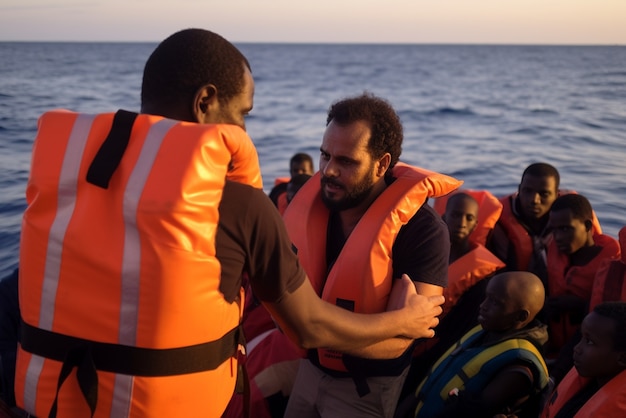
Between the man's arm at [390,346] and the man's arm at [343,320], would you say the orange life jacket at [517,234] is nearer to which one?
the man's arm at [390,346]

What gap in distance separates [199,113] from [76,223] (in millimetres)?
417

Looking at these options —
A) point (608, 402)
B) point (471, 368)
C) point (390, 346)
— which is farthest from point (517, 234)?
point (390, 346)

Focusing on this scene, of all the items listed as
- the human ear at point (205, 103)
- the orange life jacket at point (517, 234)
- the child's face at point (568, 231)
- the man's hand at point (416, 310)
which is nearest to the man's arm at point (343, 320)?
the man's hand at point (416, 310)

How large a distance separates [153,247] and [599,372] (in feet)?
6.98

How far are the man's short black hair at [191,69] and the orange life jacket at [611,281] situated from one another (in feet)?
9.37

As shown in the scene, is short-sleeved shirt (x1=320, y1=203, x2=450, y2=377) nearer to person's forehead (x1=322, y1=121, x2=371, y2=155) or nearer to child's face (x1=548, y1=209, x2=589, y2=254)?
person's forehead (x1=322, y1=121, x2=371, y2=155)

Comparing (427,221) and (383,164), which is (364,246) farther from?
(383,164)

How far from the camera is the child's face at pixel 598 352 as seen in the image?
2857 mm

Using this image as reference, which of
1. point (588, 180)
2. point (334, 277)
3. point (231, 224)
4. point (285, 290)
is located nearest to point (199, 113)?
point (231, 224)

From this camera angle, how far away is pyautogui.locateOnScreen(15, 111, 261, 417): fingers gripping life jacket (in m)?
1.60

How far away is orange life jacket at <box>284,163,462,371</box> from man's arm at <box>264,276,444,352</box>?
0.30 m

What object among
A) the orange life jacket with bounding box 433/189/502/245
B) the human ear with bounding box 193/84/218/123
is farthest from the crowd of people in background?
the orange life jacket with bounding box 433/189/502/245

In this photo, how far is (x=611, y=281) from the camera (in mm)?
3854

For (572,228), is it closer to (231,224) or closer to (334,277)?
(334,277)
